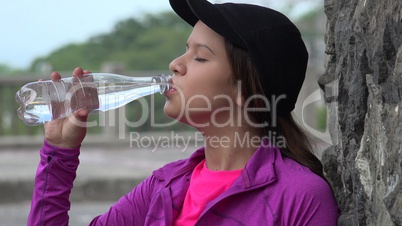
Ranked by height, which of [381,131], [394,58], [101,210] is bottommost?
[101,210]

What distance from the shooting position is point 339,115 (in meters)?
2.59

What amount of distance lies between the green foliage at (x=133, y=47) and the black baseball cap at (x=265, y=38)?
435 inches

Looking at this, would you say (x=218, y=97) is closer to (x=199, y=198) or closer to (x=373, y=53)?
(x=199, y=198)

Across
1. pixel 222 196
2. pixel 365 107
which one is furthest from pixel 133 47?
pixel 365 107

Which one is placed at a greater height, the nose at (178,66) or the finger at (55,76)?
the nose at (178,66)

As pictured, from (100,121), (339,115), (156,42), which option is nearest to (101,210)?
(100,121)

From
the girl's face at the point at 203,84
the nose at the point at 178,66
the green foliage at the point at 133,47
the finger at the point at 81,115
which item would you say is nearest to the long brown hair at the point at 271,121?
the girl's face at the point at 203,84

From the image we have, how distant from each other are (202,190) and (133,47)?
1259cm

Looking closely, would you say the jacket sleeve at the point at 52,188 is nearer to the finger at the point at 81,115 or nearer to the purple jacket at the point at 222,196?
the purple jacket at the point at 222,196

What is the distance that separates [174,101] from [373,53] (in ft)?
2.45

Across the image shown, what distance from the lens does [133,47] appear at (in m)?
15.2

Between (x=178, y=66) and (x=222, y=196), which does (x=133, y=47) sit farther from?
(x=222, y=196)

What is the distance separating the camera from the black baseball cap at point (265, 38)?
2.68m

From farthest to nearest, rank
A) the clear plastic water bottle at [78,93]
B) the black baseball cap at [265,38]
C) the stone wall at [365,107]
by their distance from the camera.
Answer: the clear plastic water bottle at [78,93], the black baseball cap at [265,38], the stone wall at [365,107]
